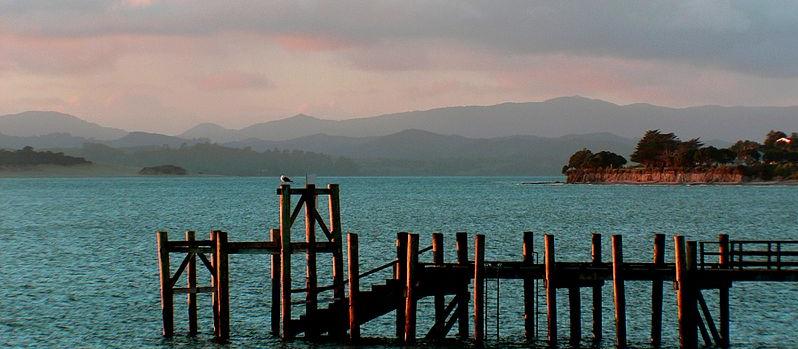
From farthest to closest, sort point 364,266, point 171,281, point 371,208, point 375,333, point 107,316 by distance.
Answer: point 371,208, point 364,266, point 107,316, point 375,333, point 171,281

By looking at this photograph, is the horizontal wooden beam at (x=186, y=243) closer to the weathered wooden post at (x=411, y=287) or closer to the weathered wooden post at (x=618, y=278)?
the weathered wooden post at (x=411, y=287)

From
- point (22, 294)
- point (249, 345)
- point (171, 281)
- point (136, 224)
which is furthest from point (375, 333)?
point (136, 224)

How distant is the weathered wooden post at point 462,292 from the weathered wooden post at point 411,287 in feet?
5.34

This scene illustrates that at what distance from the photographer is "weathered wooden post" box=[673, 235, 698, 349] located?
2962 cm

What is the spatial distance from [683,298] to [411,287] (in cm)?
728

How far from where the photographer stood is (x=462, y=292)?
3192 cm

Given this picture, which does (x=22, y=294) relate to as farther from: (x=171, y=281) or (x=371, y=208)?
(x=371, y=208)

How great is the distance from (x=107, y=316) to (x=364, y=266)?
17.6m

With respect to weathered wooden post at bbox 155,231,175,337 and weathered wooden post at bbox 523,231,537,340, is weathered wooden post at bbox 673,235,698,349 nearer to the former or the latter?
weathered wooden post at bbox 523,231,537,340

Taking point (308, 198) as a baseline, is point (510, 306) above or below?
below

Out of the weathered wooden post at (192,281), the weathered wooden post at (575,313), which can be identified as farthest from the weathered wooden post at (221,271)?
the weathered wooden post at (575,313)

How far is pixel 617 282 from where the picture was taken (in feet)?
96.6

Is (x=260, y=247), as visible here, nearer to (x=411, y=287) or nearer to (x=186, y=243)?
(x=186, y=243)

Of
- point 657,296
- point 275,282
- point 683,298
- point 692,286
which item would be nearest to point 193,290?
point 275,282
